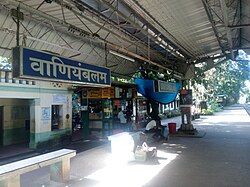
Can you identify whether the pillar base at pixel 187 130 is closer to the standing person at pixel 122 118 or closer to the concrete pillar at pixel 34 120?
the standing person at pixel 122 118

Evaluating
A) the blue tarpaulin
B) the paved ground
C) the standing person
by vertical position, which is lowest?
the paved ground

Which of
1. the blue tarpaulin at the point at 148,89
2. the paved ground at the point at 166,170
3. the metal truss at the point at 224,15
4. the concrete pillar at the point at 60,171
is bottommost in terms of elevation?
the paved ground at the point at 166,170

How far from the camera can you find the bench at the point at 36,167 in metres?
4.06

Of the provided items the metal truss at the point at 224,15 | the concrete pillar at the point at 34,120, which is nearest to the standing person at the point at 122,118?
the concrete pillar at the point at 34,120

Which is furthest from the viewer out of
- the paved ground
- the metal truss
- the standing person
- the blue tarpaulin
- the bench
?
the standing person

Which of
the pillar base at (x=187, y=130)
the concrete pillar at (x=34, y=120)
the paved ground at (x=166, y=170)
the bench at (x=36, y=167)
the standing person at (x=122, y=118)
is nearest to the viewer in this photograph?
the bench at (x=36, y=167)

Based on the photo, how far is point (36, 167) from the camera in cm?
457

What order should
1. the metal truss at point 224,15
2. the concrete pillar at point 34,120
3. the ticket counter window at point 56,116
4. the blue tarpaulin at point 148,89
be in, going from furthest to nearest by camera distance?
1. the ticket counter window at point 56,116
2. the blue tarpaulin at point 148,89
3. the concrete pillar at point 34,120
4. the metal truss at point 224,15

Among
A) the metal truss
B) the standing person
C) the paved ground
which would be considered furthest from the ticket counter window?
the metal truss

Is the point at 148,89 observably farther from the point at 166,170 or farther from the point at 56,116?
the point at 166,170

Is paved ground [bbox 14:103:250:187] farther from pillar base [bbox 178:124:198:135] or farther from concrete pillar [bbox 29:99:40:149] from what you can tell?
pillar base [bbox 178:124:198:135]

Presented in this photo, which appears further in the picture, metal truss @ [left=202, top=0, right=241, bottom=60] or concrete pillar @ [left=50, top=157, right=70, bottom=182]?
metal truss @ [left=202, top=0, right=241, bottom=60]

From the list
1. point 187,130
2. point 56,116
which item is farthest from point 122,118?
point 56,116

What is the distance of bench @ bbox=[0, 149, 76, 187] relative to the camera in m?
4.06
